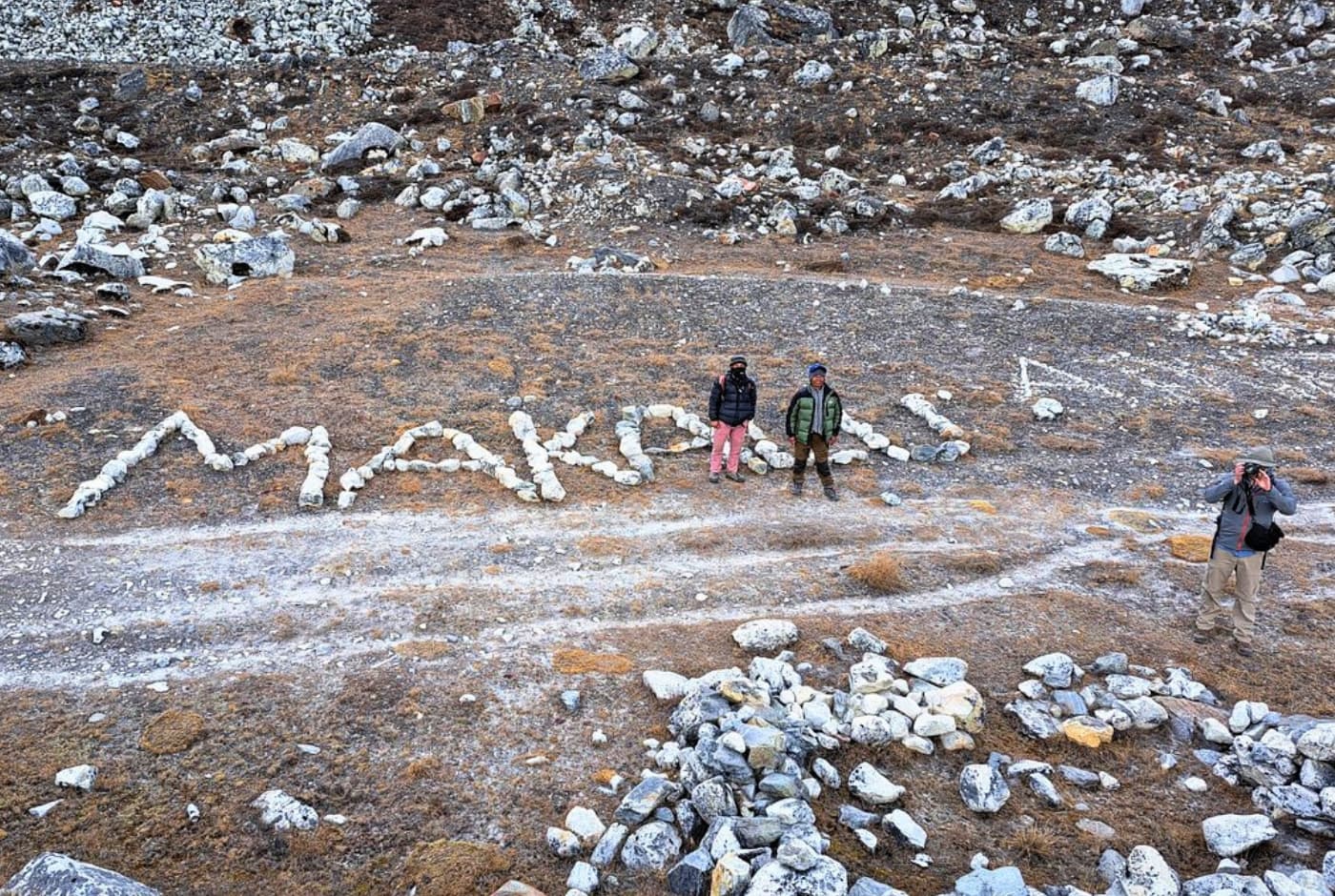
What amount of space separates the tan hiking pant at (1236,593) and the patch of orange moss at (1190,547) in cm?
190

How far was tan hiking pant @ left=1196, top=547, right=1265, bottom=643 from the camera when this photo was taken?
11.4m

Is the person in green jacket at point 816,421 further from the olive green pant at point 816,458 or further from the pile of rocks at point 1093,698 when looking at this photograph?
the pile of rocks at point 1093,698

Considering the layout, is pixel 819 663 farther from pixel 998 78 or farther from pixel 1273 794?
pixel 998 78

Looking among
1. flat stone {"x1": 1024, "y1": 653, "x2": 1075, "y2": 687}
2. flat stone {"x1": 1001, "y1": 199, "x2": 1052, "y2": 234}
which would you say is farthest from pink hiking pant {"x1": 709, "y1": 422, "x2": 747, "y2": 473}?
flat stone {"x1": 1001, "y1": 199, "x2": 1052, "y2": 234}

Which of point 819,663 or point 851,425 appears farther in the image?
point 851,425

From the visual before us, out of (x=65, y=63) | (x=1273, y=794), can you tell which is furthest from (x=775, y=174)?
(x=65, y=63)

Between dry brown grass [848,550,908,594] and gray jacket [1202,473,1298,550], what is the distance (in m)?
4.30

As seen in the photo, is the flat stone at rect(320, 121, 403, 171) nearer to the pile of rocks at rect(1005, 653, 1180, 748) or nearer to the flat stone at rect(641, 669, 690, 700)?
the flat stone at rect(641, 669, 690, 700)

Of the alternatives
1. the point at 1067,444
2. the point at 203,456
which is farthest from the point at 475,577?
the point at 1067,444

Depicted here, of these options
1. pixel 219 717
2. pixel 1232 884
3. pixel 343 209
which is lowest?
pixel 219 717

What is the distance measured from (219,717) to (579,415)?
33.6ft

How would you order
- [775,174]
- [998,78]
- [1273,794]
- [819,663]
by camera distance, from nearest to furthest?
[1273,794]
[819,663]
[775,174]
[998,78]

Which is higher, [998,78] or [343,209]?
[998,78]

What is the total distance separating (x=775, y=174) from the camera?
38062mm
